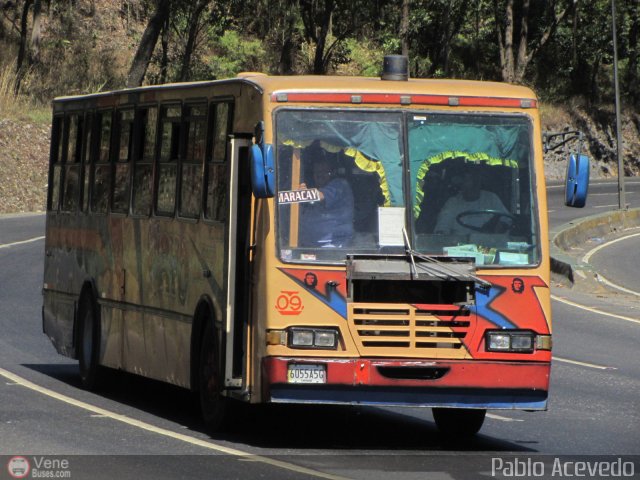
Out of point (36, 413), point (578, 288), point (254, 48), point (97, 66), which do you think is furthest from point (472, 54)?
point (36, 413)

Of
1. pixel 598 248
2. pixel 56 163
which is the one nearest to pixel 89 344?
pixel 56 163

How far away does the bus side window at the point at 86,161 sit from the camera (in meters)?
15.1

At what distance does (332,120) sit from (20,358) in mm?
7051

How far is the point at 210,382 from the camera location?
1157cm

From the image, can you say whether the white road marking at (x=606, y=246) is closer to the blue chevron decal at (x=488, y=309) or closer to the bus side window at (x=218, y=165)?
the bus side window at (x=218, y=165)

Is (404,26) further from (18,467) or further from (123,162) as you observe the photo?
(18,467)

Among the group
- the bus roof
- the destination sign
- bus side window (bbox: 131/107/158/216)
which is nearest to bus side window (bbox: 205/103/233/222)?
the bus roof

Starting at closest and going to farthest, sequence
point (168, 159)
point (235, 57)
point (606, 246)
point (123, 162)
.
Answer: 1. point (168, 159)
2. point (123, 162)
3. point (606, 246)
4. point (235, 57)

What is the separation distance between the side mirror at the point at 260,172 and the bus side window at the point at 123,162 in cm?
363

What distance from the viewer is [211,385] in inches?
455

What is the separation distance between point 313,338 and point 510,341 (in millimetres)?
1438

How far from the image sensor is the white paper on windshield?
421 inches

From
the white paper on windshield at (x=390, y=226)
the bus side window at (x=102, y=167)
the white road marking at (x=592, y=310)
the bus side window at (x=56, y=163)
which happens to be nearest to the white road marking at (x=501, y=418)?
the white paper on windshield at (x=390, y=226)

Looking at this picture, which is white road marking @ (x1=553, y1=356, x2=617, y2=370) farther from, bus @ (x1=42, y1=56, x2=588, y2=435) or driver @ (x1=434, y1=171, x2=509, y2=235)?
driver @ (x1=434, y1=171, x2=509, y2=235)
